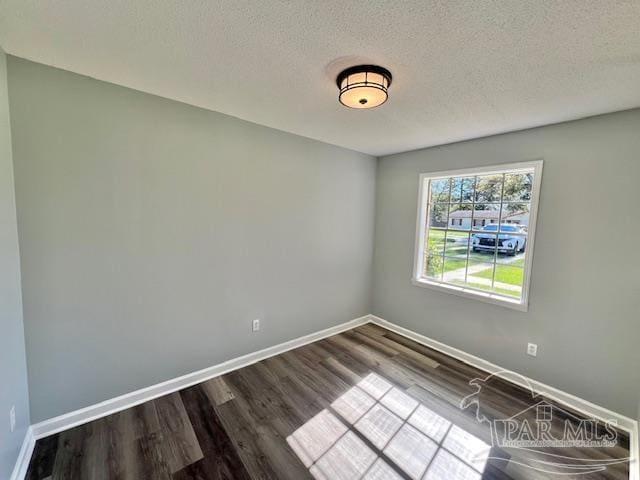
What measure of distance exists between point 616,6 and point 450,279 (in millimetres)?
2522

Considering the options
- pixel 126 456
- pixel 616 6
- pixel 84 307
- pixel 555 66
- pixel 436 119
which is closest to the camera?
pixel 616 6

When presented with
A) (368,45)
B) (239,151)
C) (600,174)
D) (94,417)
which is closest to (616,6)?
(368,45)

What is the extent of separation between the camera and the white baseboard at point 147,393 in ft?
5.81

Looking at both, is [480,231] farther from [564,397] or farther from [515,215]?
[564,397]

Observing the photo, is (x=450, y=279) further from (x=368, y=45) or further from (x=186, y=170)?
(x=186, y=170)

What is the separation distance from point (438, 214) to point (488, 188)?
24.0 inches

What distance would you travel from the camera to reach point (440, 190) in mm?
3180

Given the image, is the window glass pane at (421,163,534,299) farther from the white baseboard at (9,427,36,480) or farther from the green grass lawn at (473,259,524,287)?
the white baseboard at (9,427,36,480)

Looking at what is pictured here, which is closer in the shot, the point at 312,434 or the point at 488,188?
the point at 312,434

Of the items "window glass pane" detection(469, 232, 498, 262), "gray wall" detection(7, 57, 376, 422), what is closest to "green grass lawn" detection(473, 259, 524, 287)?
"window glass pane" detection(469, 232, 498, 262)

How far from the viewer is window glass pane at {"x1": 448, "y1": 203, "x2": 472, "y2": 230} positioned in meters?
2.93

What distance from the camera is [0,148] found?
137 centimetres

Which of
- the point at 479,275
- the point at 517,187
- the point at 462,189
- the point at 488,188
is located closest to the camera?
the point at 517,187

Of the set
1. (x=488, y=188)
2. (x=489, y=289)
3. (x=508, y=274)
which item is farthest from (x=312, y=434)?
(x=488, y=188)
